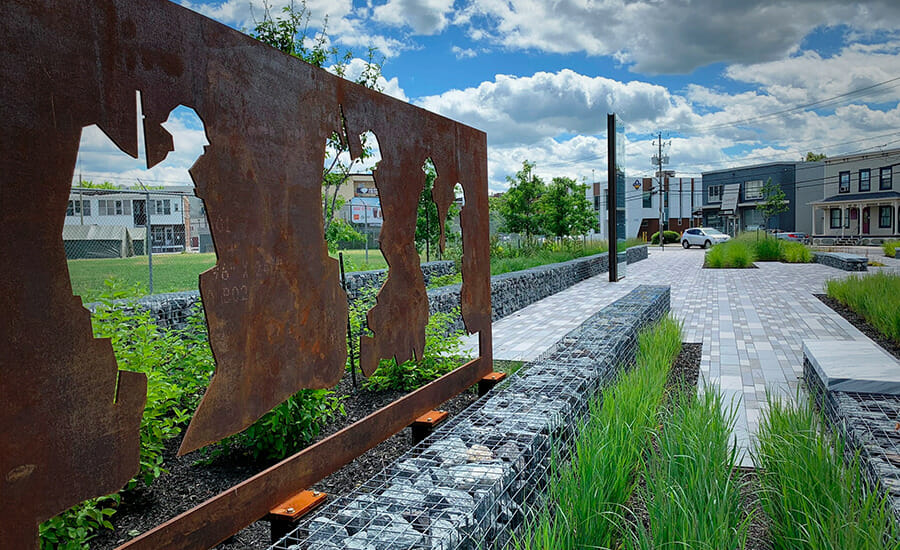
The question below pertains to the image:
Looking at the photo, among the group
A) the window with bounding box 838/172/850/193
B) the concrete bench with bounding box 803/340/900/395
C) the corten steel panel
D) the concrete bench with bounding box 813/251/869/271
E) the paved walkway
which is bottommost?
the paved walkway

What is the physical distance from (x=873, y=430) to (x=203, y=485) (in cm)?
355

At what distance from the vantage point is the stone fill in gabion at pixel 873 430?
250 cm

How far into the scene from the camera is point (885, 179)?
3616 centimetres

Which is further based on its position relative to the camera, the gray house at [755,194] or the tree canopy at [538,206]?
the gray house at [755,194]

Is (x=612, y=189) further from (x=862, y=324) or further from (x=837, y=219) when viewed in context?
(x=837, y=219)

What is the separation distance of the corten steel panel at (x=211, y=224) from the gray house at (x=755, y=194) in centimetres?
4204

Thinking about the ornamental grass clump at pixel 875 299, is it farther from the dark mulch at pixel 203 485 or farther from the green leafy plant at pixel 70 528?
the green leafy plant at pixel 70 528

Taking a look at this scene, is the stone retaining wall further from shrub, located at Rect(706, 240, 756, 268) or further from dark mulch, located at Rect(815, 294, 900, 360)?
dark mulch, located at Rect(815, 294, 900, 360)

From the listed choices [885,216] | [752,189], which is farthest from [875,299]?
[752,189]

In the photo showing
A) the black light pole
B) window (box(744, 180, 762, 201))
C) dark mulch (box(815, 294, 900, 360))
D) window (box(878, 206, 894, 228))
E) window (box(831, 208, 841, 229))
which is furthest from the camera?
window (box(744, 180, 762, 201))

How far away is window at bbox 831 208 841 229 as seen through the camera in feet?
126

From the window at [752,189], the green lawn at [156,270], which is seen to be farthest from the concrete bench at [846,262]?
the window at [752,189]

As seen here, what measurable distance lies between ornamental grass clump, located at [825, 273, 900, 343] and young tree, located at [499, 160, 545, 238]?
936cm

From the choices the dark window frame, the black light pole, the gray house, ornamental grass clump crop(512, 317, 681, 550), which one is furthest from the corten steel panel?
the dark window frame
